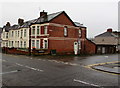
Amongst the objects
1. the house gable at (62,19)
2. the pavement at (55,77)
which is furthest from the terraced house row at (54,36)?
the pavement at (55,77)

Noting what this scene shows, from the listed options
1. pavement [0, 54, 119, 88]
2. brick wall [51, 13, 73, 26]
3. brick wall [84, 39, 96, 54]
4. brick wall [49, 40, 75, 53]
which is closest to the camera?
pavement [0, 54, 119, 88]

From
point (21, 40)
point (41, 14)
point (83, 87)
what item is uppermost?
point (41, 14)

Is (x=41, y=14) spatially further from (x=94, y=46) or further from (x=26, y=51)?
(x=94, y=46)

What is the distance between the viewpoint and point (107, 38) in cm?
4728

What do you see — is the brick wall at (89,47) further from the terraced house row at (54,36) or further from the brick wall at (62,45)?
the brick wall at (62,45)

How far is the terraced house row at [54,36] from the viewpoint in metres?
24.9

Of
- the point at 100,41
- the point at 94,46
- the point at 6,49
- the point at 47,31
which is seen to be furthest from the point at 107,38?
the point at 6,49

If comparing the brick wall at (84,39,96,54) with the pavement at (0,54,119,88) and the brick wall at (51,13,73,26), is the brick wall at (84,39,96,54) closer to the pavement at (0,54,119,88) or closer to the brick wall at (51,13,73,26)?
the brick wall at (51,13,73,26)

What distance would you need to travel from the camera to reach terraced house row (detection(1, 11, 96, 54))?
24.9 m

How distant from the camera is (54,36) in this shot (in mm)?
25391

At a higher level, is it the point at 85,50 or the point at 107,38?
the point at 107,38

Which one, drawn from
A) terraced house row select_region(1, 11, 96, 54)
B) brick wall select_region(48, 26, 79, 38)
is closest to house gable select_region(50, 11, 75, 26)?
terraced house row select_region(1, 11, 96, 54)

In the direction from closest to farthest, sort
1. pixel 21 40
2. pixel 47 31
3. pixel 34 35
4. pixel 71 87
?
pixel 71 87, pixel 47 31, pixel 34 35, pixel 21 40

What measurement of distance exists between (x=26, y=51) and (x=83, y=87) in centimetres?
2016
